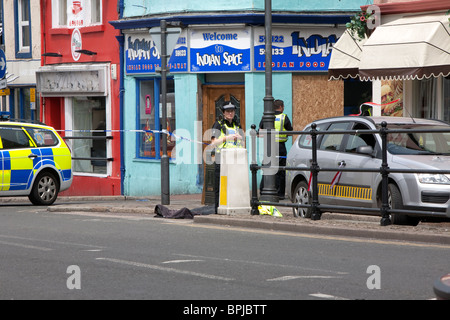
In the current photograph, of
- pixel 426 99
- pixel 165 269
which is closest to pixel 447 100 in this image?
pixel 426 99

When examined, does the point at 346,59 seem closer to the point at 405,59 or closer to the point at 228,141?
A: the point at 405,59

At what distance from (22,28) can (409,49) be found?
1502 cm

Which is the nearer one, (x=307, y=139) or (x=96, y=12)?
(x=307, y=139)

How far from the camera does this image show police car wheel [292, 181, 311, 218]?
14.6m

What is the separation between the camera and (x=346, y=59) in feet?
65.6

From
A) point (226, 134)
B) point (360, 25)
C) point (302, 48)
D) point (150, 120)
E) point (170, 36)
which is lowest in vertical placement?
point (226, 134)

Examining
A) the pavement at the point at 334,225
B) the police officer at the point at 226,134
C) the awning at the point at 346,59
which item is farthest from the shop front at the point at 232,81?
the police officer at the point at 226,134

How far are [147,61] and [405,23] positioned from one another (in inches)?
301

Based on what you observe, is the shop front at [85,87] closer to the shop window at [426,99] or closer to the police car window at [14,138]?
the police car window at [14,138]

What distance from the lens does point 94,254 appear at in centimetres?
1066

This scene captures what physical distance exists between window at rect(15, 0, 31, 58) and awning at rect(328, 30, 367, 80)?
488 inches
